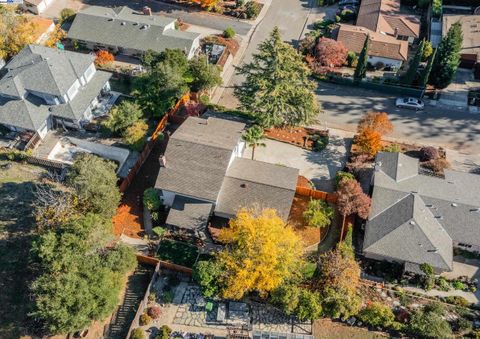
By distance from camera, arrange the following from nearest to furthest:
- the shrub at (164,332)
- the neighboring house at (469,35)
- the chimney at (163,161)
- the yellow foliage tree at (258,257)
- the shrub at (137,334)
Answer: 1. the yellow foliage tree at (258,257)
2. the shrub at (137,334)
3. the shrub at (164,332)
4. the chimney at (163,161)
5. the neighboring house at (469,35)

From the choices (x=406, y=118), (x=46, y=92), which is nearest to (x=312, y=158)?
Result: (x=406, y=118)

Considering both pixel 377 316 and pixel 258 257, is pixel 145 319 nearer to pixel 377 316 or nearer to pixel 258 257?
pixel 258 257

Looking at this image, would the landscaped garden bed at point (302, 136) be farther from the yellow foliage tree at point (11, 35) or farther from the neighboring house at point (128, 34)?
the yellow foliage tree at point (11, 35)

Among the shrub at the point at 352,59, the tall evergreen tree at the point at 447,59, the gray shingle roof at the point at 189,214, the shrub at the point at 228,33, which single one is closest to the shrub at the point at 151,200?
the gray shingle roof at the point at 189,214

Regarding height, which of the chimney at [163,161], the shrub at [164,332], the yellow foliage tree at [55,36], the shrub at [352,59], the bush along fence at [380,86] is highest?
the shrub at [352,59]

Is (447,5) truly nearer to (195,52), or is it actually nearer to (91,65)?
(195,52)

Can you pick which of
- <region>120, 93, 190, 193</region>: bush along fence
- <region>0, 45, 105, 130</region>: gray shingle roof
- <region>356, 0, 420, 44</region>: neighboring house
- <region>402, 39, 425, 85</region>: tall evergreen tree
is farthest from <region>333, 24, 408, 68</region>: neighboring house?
<region>0, 45, 105, 130</region>: gray shingle roof
